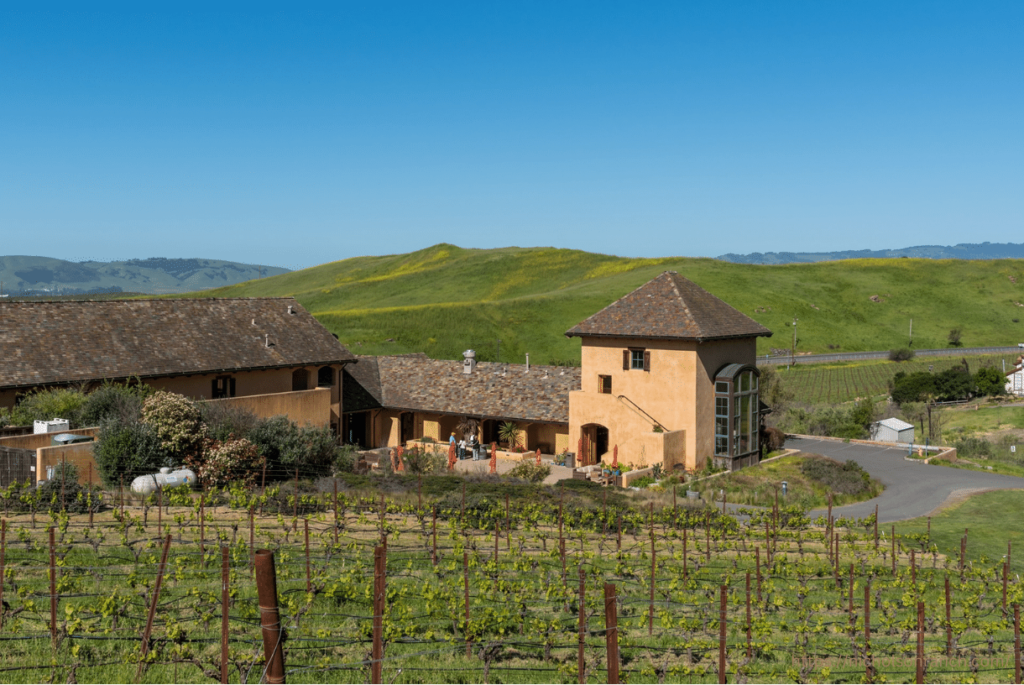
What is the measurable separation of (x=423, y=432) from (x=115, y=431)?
1844 centimetres

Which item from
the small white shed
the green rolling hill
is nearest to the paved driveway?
the small white shed

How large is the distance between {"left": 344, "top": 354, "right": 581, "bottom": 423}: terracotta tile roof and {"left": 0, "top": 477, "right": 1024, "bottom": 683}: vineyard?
61.2ft

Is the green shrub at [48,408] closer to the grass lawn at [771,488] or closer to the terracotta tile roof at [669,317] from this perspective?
the terracotta tile roof at [669,317]

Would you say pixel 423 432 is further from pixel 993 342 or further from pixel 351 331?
pixel 993 342

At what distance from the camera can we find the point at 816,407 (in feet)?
225

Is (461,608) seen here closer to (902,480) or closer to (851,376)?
(902,480)

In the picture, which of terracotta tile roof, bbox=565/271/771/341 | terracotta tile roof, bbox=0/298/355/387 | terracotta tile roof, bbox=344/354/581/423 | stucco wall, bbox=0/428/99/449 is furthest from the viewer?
terracotta tile roof, bbox=344/354/581/423

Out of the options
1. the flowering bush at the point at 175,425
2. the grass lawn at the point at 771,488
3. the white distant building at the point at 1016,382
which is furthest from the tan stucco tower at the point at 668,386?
the white distant building at the point at 1016,382

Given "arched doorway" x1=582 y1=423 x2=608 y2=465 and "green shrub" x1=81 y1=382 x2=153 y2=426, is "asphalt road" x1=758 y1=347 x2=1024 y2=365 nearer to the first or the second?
"arched doorway" x1=582 y1=423 x2=608 y2=465

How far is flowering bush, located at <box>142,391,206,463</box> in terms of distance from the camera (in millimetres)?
27609

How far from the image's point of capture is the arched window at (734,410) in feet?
121

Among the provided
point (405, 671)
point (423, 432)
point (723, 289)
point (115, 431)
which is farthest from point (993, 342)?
point (405, 671)

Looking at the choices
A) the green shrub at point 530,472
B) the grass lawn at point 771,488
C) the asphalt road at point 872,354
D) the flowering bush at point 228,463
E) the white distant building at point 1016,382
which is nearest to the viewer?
the flowering bush at point 228,463

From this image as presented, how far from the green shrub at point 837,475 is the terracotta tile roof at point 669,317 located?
607 cm
